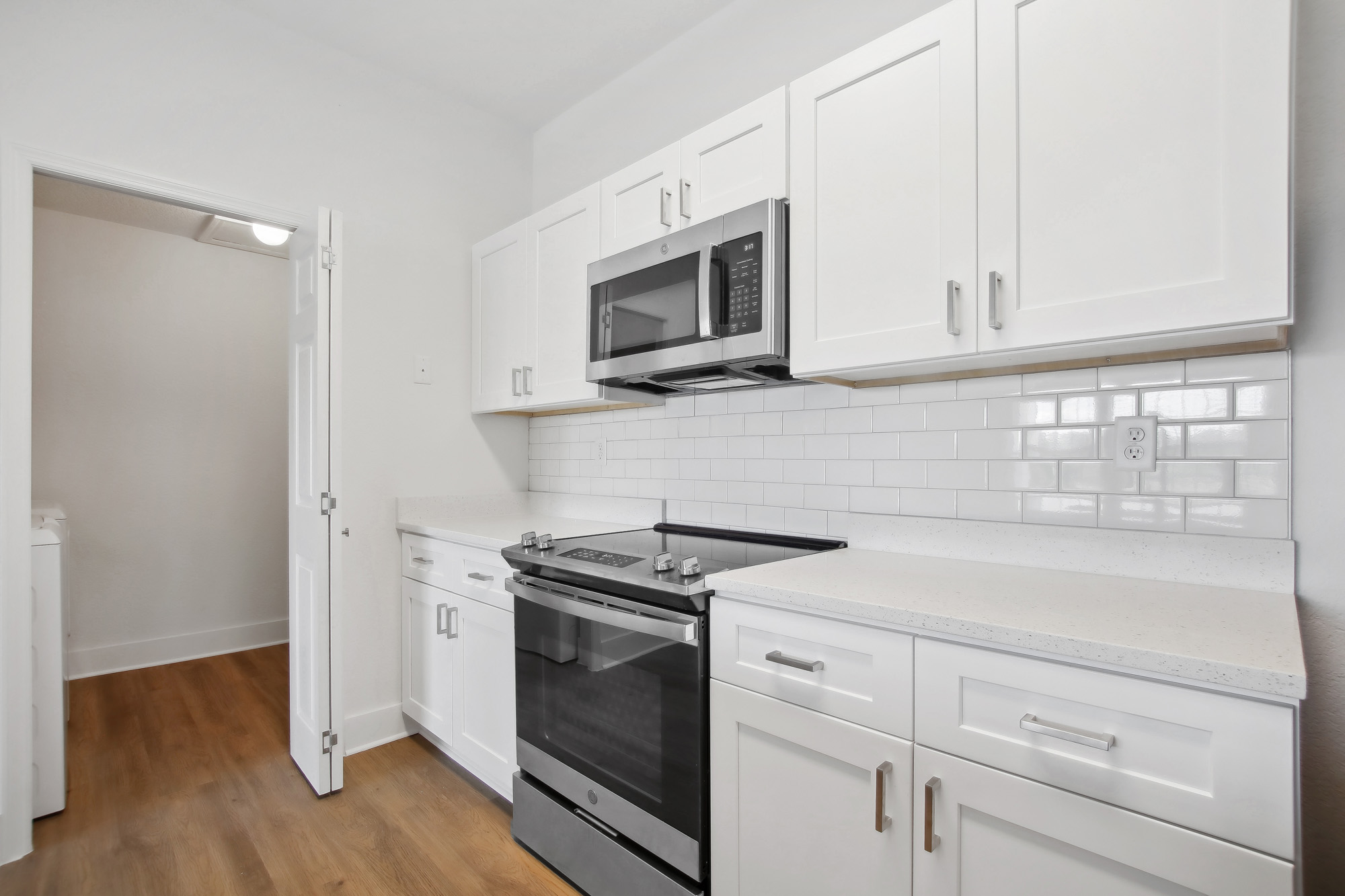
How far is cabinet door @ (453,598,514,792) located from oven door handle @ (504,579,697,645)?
0.69 ft

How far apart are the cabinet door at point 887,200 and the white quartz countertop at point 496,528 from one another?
3.73 ft

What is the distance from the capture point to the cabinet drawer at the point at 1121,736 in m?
0.78

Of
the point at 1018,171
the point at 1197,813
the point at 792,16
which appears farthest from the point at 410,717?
the point at 792,16

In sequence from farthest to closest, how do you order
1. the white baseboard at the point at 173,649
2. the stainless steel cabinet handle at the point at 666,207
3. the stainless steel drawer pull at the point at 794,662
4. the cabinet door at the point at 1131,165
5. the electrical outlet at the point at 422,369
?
the white baseboard at the point at 173,649
the electrical outlet at the point at 422,369
the stainless steel cabinet handle at the point at 666,207
the stainless steel drawer pull at the point at 794,662
the cabinet door at the point at 1131,165

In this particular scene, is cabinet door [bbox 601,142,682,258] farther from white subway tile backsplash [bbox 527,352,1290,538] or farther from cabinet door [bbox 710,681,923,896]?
cabinet door [bbox 710,681,923,896]

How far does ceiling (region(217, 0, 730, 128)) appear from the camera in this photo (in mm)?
2320

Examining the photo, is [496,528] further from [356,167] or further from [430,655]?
[356,167]

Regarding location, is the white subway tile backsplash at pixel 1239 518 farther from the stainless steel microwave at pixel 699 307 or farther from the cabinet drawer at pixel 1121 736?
the stainless steel microwave at pixel 699 307

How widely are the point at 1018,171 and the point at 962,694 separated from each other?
3.31 feet

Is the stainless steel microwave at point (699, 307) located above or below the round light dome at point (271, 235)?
below

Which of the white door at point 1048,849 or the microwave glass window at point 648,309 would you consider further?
the microwave glass window at point 648,309

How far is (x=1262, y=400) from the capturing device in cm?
124

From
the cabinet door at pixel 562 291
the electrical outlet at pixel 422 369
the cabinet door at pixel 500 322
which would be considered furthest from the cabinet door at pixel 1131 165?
the electrical outlet at pixel 422 369

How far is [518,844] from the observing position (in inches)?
76.5
